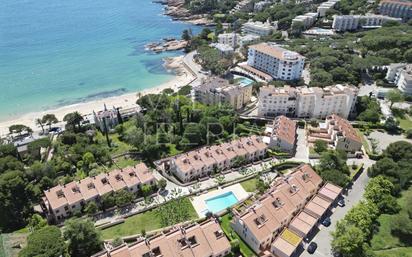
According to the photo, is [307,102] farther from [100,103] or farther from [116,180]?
[100,103]

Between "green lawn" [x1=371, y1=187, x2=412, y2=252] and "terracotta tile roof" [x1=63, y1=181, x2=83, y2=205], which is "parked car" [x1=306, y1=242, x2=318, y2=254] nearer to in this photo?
"green lawn" [x1=371, y1=187, x2=412, y2=252]

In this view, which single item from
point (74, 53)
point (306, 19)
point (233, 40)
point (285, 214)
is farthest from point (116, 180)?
point (306, 19)

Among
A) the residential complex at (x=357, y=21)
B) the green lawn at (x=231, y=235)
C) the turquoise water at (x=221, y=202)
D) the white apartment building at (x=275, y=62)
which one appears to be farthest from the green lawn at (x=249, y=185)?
Answer: the residential complex at (x=357, y=21)

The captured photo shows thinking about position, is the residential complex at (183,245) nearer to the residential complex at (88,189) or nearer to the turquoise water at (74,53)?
the residential complex at (88,189)

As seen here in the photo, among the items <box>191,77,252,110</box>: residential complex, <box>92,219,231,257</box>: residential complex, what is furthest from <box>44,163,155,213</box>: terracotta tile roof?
<box>191,77,252,110</box>: residential complex

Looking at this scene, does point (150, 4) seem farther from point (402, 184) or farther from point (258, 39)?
point (402, 184)

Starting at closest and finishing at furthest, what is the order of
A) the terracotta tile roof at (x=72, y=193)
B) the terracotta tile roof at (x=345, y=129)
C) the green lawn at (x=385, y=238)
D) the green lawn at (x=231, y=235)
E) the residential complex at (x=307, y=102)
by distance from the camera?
the green lawn at (x=231, y=235) → the green lawn at (x=385, y=238) → the terracotta tile roof at (x=72, y=193) → the terracotta tile roof at (x=345, y=129) → the residential complex at (x=307, y=102)

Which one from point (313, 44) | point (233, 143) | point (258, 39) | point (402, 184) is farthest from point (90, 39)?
point (402, 184)
